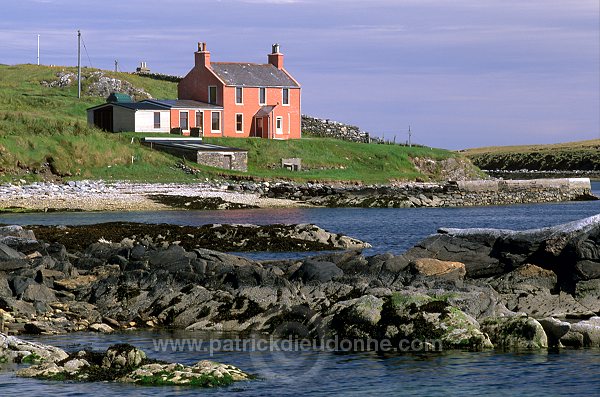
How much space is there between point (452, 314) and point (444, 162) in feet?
249

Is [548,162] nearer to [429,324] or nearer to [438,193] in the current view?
[438,193]

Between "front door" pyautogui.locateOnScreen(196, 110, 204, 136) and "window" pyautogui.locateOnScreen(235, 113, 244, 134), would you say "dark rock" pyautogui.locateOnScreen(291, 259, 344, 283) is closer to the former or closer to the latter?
"front door" pyautogui.locateOnScreen(196, 110, 204, 136)

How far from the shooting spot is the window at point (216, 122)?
A: 285 ft

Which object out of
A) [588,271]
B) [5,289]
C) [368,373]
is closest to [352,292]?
[368,373]

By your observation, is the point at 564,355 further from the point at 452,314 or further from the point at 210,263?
the point at 210,263

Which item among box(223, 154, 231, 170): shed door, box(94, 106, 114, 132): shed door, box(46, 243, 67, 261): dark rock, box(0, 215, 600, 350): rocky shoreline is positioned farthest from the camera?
box(94, 106, 114, 132): shed door

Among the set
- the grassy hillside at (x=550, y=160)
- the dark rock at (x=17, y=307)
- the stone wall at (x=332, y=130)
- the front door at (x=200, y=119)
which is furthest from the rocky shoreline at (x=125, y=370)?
the grassy hillside at (x=550, y=160)

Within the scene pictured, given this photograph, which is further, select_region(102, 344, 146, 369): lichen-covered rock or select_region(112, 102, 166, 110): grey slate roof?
select_region(112, 102, 166, 110): grey slate roof

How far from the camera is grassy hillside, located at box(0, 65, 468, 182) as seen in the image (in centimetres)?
6725

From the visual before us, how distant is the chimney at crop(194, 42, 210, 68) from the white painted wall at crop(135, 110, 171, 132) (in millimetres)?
6740

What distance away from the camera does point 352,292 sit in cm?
2331

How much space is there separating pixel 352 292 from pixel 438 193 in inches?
2119

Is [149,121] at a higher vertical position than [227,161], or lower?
higher

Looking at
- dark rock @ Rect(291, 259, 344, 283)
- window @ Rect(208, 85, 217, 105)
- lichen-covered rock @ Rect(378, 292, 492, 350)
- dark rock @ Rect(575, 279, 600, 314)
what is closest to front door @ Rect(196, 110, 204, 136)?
window @ Rect(208, 85, 217, 105)
